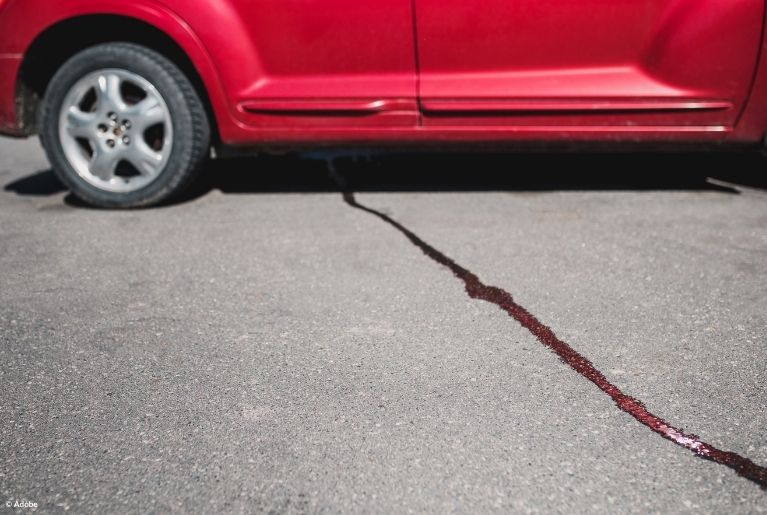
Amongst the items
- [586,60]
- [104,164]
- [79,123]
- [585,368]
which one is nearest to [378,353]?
[585,368]

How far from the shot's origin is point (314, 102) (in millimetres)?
3527

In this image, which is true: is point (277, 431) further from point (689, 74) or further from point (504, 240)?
point (689, 74)

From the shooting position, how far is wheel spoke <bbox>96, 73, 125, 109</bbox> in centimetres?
358

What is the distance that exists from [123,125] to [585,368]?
2.49 metres

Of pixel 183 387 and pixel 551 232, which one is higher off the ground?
pixel 183 387

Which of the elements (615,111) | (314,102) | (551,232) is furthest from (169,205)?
(615,111)

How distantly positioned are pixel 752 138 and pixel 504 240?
4.17 feet

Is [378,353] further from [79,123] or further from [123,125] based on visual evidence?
[79,123]


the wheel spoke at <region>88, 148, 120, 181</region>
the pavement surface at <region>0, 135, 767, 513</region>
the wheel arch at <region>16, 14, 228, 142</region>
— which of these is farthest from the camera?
the wheel spoke at <region>88, 148, 120, 181</region>

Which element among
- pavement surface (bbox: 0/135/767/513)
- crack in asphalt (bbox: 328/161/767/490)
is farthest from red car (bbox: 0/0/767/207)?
crack in asphalt (bbox: 328/161/767/490)

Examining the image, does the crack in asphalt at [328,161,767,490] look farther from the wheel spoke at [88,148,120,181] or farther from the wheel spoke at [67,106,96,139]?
the wheel spoke at [67,106,96,139]

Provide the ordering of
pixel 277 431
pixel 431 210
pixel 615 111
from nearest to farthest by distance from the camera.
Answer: pixel 277 431 → pixel 615 111 → pixel 431 210

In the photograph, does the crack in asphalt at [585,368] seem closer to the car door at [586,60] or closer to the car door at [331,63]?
the car door at [331,63]

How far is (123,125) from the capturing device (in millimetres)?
3615
